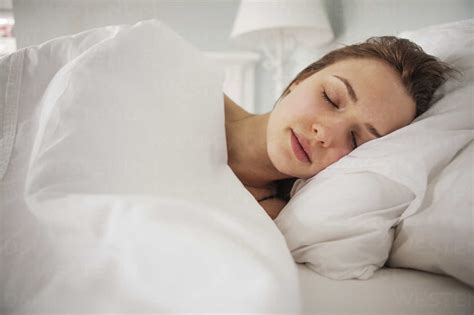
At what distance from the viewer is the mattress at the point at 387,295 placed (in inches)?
25.3

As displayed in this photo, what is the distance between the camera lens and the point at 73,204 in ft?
1.86

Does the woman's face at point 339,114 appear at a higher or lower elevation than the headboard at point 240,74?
higher

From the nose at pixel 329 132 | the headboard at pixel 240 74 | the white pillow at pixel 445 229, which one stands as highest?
the nose at pixel 329 132

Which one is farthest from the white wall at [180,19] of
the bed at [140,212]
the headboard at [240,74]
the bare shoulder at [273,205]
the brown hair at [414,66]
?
the bed at [140,212]

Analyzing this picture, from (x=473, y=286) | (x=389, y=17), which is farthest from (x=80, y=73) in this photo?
(x=389, y=17)

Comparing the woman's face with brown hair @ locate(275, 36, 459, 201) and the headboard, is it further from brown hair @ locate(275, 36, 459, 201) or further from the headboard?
the headboard

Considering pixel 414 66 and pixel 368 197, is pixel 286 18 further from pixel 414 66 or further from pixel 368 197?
pixel 368 197

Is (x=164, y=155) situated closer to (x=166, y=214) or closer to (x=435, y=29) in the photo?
(x=166, y=214)

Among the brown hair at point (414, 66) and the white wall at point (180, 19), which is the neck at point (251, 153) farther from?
the white wall at point (180, 19)

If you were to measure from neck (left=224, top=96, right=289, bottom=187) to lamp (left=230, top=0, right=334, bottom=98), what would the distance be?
1.01 metres

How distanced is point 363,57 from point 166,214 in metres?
0.57

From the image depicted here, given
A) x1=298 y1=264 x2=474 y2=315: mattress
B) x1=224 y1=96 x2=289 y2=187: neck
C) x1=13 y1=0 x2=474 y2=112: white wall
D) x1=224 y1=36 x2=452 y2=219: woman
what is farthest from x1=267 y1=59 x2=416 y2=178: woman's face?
x1=13 y1=0 x2=474 y2=112: white wall

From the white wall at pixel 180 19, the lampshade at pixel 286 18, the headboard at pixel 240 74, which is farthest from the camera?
the headboard at pixel 240 74

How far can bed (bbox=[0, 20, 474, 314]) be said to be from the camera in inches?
20.0
